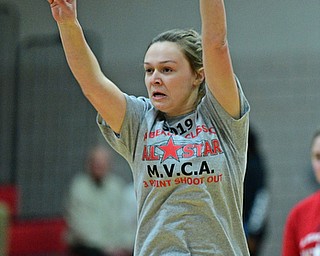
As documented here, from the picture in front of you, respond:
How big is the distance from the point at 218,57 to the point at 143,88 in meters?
6.55

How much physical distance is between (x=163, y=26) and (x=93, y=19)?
30.0 inches

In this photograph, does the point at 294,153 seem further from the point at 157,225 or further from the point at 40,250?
the point at 157,225

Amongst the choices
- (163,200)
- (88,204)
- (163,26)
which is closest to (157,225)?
(163,200)

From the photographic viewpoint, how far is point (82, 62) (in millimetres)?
2713

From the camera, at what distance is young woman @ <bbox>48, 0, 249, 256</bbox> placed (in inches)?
103

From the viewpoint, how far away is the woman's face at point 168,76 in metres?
2.71

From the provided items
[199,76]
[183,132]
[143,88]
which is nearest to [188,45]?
[199,76]

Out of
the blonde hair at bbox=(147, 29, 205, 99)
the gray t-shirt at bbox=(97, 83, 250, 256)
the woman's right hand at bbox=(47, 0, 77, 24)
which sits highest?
the woman's right hand at bbox=(47, 0, 77, 24)

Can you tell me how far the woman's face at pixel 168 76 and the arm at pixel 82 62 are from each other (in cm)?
13

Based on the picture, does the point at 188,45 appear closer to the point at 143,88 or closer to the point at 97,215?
the point at 97,215

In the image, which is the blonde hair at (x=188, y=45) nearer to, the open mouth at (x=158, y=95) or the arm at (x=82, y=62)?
the open mouth at (x=158, y=95)

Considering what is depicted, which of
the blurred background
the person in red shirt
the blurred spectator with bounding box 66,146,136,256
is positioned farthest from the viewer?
the blurred background

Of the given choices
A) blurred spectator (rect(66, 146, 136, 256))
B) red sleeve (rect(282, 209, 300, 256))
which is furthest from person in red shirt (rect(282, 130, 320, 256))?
blurred spectator (rect(66, 146, 136, 256))

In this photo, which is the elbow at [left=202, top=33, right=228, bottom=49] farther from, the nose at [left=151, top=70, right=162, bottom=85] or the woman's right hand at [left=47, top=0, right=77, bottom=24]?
the woman's right hand at [left=47, top=0, right=77, bottom=24]
